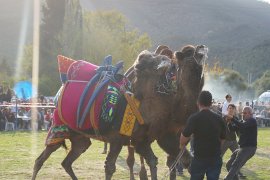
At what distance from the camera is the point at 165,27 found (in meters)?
170

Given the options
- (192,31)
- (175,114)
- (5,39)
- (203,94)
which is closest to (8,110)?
(175,114)

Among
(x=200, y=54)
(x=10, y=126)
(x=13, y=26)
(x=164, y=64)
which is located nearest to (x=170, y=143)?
(x=164, y=64)

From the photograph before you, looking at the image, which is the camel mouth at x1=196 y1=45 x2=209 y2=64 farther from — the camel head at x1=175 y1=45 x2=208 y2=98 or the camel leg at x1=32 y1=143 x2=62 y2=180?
the camel leg at x1=32 y1=143 x2=62 y2=180

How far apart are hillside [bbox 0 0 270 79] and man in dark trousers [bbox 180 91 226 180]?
106 metres

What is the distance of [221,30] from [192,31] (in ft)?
30.6

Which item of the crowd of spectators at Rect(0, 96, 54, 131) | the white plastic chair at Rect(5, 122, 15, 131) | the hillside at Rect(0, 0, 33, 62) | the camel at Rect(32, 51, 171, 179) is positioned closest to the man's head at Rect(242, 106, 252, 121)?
the camel at Rect(32, 51, 171, 179)

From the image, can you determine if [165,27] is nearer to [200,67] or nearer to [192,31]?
[192,31]

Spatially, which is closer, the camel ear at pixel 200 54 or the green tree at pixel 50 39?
the camel ear at pixel 200 54

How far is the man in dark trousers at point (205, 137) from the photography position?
21.1ft

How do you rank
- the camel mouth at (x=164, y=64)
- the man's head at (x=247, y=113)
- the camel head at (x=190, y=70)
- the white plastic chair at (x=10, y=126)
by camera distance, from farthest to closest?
the white plastic chair at (x=10, y=126)
the man's head at (x=247, y=113)
the camel mouth at (x=164, y=64)
the camel head at (x=190, y=70)

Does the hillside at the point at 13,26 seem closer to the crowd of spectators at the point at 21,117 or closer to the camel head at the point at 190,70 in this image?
the crowd of spectators at the point at 21,117

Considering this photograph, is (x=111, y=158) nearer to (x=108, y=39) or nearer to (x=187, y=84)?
(x=187, y=84)

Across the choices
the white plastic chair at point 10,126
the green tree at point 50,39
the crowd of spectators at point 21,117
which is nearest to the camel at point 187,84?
the crowd of spectators at point 21,117

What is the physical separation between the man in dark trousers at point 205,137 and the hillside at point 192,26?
Result: 349ft
